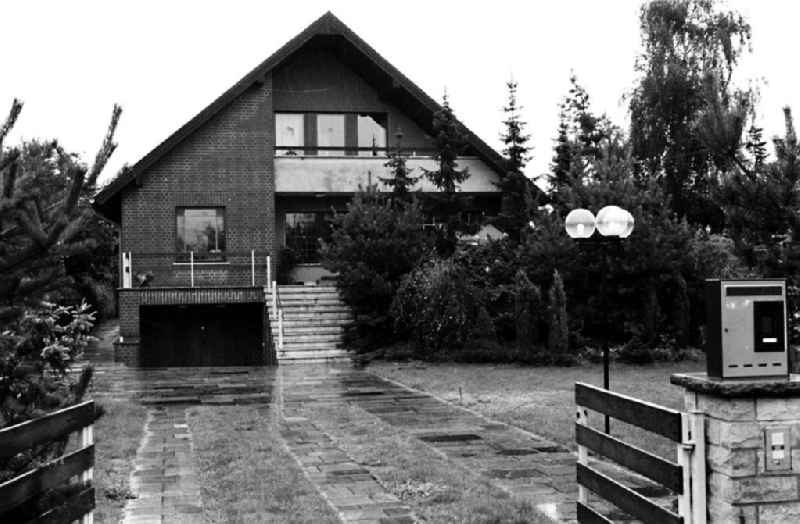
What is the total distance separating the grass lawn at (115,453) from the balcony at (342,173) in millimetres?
12844

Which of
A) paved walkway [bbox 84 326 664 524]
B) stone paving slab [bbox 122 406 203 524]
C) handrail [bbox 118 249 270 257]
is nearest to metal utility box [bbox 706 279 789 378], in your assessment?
paved walkway [bbox 84 326 664 524]

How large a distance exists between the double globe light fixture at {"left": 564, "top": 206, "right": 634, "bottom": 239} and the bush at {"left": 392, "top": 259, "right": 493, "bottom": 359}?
26.7 feet

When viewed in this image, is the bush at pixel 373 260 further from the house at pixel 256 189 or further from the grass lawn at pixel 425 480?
the grass lawn at pixel 425 480

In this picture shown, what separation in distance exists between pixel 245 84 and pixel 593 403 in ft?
69.4

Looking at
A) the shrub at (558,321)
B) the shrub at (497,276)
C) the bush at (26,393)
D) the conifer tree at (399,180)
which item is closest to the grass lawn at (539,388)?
the shrub at (558,321)

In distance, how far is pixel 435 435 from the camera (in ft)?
34.3

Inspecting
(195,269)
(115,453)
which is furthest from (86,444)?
(195,269)

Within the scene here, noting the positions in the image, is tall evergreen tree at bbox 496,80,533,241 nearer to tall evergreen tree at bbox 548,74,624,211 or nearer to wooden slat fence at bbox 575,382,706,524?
tall evergreen tree at bbox 548,74,624,211

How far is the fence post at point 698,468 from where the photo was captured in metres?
4.41

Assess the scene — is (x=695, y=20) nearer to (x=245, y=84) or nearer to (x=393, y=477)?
(x=245, y=84)

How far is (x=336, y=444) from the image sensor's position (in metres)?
9.91

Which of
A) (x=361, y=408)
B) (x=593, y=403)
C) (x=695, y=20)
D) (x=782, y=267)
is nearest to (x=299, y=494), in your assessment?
(x=593, y=403)

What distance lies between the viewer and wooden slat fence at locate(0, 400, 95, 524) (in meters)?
3.91

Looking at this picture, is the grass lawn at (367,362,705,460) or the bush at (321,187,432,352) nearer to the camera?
the grass lawn at (367,362,705,460)
